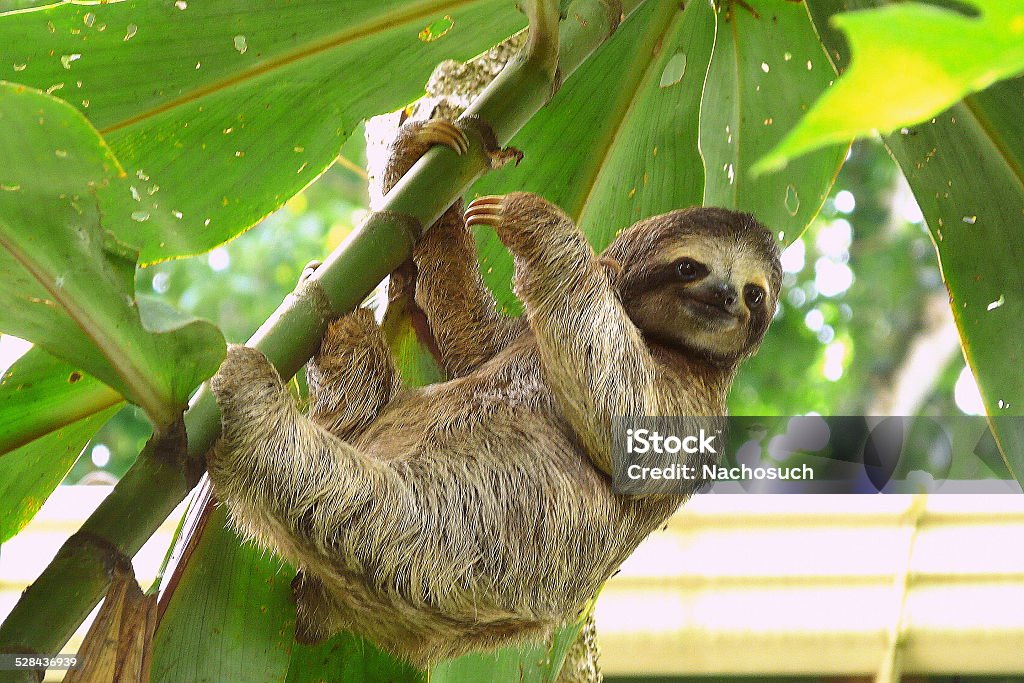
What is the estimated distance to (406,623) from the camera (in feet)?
6.39

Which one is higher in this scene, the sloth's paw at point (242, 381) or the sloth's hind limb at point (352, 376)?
Result: the sloth's paw at point (242, 381)

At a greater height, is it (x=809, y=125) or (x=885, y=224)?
(x=809, y=125)

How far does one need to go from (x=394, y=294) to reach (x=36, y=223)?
107cm

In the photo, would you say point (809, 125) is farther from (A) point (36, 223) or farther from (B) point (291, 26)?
(B) point (291, 26)

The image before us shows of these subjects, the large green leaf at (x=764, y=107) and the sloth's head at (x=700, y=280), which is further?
the large green leaf at (x=764, y=107)

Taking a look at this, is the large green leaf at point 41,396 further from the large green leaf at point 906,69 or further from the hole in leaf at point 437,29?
the large green leaf at point 906,69

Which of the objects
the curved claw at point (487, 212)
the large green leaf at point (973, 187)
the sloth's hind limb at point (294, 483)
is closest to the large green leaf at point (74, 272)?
the sloth's hind limb at point (294, 483)

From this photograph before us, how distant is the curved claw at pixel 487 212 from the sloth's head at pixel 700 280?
1.58ft

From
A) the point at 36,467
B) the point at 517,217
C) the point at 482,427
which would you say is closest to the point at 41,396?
the point at 36,467

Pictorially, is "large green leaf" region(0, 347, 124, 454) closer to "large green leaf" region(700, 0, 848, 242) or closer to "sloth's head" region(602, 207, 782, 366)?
"sloth's head" region(602, 207, 782, 366)

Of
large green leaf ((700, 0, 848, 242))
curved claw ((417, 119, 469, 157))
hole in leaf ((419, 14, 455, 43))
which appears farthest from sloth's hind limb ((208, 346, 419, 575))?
large green leaf ((700, 0, 848, 242))

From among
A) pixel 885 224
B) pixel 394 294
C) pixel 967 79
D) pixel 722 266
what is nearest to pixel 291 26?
pixel 394 294

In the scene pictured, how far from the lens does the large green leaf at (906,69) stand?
1.41 feet

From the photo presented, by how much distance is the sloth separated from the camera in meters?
1.82
